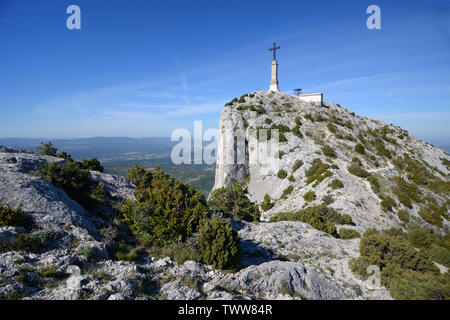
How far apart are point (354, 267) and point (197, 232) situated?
8.77 meters

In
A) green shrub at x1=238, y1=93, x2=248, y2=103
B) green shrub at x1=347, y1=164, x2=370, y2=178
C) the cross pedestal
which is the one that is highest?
the cross pedestal

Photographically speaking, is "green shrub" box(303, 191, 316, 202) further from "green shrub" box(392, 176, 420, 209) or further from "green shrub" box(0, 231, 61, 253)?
"green shrub" box(0, 231, 61, 253)

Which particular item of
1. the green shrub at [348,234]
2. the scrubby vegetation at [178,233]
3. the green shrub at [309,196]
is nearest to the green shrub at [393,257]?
the green shrub at [348,234]

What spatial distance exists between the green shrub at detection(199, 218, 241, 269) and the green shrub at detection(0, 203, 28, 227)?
24.3 ft

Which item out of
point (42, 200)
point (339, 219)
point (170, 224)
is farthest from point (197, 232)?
point (339, 219)

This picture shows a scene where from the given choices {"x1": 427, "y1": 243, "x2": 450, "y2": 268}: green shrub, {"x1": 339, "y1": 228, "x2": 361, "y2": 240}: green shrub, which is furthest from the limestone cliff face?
{"x1": 427, "y1": 243, "x2": 450, "y2": 268}: green shrub

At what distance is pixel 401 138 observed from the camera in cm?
5469

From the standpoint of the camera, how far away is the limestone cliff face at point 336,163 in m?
23.2

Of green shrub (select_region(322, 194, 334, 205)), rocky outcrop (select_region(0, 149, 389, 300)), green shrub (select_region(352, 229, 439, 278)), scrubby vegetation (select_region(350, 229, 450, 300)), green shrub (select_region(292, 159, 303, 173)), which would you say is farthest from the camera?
green shrub (select_region(292, 159, 303, 173))

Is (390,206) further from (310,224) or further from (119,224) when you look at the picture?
(119,224)

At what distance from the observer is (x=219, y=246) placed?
8.99m

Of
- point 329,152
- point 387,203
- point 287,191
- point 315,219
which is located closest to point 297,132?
point 329,152

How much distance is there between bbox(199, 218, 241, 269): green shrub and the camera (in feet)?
29.3

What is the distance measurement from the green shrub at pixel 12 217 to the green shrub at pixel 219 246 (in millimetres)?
7414
